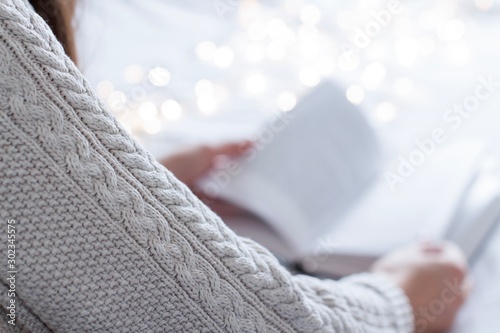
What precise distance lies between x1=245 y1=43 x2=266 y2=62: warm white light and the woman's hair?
2.76ft

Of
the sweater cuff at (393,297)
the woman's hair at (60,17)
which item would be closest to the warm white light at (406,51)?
the sweater cuff at (393,297)

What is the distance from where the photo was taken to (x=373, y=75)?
1.37m

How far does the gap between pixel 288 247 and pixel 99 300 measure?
51cm

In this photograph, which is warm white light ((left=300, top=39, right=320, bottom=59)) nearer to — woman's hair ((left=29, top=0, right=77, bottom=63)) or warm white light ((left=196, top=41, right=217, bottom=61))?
warm white light ((left=196, top=41, right=217, bottom=61))

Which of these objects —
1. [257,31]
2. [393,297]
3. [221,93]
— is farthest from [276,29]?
[393,297]

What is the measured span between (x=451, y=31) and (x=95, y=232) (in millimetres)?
1246

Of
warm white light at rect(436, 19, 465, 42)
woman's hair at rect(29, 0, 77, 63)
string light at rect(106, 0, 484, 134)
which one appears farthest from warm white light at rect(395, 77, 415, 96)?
woman's hair at rect(29, 0, 77, 63)

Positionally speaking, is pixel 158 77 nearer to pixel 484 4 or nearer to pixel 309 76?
pixel 309 76

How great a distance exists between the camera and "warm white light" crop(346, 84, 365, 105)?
1233 millimetres

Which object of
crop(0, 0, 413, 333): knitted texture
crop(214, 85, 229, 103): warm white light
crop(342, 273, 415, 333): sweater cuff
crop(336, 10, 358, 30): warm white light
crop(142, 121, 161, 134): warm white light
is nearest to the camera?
crop(0, 0, 413, 333): knitted texture

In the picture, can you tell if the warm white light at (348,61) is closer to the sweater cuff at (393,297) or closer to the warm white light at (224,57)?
the warm white light at (224,57)

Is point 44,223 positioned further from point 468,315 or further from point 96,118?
point 468,315

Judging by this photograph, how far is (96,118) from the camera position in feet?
1.47

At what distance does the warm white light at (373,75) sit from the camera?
135 centimetres
